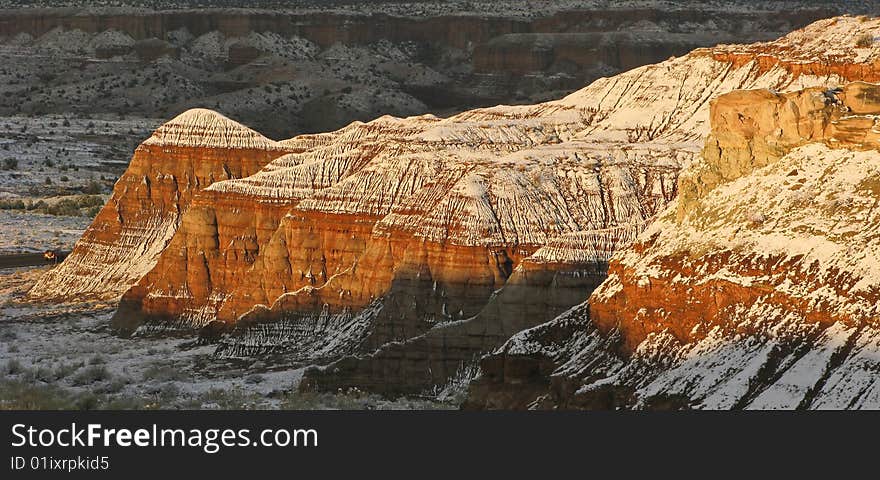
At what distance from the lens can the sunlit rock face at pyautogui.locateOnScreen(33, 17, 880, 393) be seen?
48031mm

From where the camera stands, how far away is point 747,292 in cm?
3816

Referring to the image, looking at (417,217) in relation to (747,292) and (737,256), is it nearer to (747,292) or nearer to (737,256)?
(737,256)

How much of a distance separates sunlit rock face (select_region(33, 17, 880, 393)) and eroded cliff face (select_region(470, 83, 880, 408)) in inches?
8.4

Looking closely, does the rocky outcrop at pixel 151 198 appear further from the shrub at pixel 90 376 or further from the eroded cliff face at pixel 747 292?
the eroded cliff face at pixel 747 292

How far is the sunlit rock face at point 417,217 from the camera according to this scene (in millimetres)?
48031

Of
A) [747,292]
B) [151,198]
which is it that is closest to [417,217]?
[747,292]

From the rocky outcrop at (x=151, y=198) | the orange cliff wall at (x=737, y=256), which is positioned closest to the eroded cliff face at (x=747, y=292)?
the orange cliff wall at (x=737, y=256)

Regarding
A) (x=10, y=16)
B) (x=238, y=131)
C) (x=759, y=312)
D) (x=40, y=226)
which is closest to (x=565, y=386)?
(x=759, y=312)

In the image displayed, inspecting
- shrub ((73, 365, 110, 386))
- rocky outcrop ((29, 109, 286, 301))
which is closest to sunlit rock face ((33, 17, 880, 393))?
rocky outcrop ((29, 109, 286, 301))

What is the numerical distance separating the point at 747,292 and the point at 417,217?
1536 centimetres

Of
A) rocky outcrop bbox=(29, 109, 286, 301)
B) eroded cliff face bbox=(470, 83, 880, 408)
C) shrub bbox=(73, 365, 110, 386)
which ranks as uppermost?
eroded cliff face bbox=(470, 83, 880, 408)

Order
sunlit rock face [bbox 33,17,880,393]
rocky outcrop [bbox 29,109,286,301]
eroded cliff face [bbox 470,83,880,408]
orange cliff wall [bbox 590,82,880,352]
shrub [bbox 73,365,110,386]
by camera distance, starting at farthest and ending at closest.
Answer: rocky outcrop [bbox 29,109,286,301]
shrub [bbox 73,365,110,386]
sunlit rock face [bbox 33,17,880,393]
orange cliff wall [bbox 590,82,880,352]
eroded cliff face [bbox 470,83,880,408]

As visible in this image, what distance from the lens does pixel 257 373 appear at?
5212cm

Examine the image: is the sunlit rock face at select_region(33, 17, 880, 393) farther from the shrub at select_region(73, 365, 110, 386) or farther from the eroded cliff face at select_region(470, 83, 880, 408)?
the shrub at select_region(73, 365, 110, 386)
